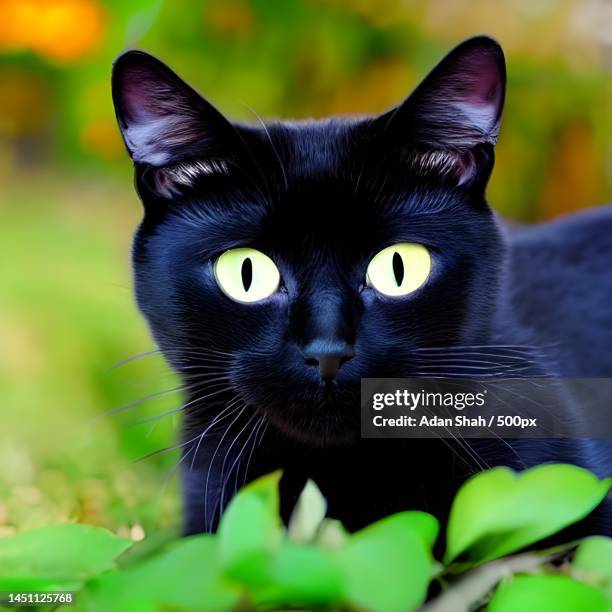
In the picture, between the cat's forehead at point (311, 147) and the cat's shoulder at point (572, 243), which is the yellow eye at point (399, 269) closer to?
the cat's forehead at point (311, 147)

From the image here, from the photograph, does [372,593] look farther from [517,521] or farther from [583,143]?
[583,143]

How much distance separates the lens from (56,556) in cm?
52

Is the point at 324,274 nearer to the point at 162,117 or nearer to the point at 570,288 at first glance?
Result: the point at 162,117

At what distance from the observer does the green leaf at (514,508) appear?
49 cm

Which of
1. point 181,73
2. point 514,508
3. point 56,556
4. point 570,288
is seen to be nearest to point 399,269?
point 514,508

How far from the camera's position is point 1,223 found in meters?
1.66

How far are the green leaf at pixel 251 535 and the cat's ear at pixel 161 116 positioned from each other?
32 centimetres

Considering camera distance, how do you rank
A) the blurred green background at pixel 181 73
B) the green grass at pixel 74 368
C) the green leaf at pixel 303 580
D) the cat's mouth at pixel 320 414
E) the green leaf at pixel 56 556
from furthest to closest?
the blurred green background at pixel 181 73, the green grass at pixel 74 368, the cat's mouth at pixel 320 414, the green leaf at pixel 56 556, the green leaf at pixel 303 580

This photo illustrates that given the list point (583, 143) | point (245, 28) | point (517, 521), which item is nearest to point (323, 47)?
point (245, 28)

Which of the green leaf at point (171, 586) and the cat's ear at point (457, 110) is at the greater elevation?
the cat's ear at point (457, 110)

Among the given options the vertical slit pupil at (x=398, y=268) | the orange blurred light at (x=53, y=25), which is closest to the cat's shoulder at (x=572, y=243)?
the vertical slit pupil at (x=398, y=268)

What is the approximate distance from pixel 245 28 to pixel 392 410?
1.30m

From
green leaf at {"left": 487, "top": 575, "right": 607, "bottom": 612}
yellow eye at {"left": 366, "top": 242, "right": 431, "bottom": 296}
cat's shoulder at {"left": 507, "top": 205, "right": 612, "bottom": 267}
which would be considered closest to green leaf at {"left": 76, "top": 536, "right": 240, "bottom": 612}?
green leaf at {"left": 487, "top": 575, "right": 607, "bottom": 612}

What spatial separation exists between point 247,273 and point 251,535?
0.87 ft
